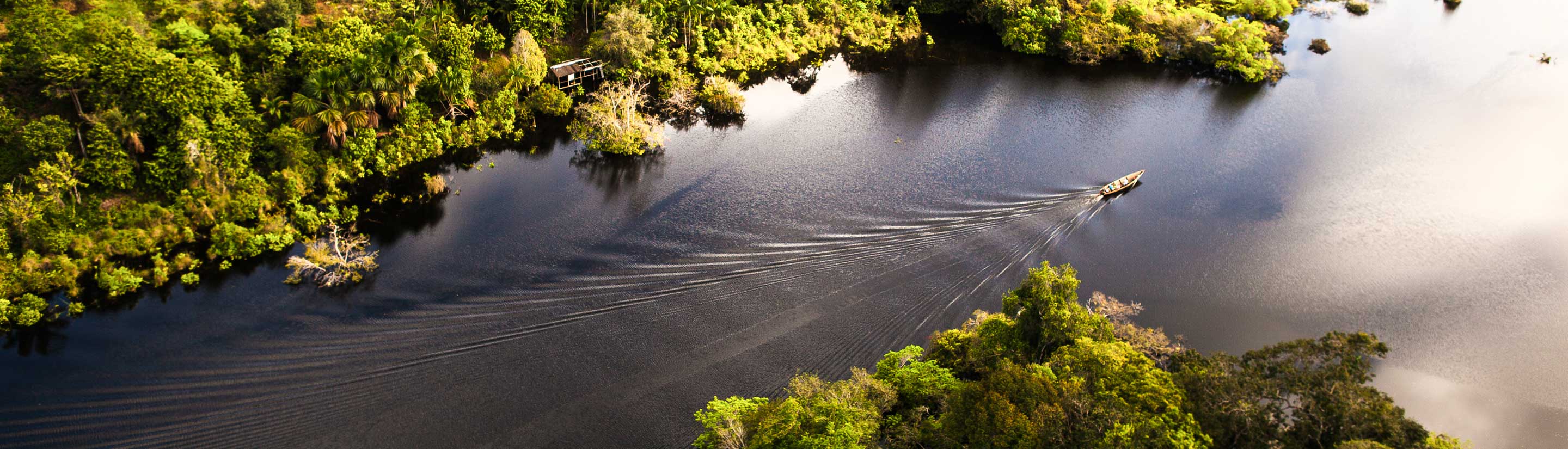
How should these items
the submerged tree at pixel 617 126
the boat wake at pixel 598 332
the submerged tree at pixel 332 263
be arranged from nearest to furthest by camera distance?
the boat wake at pixel 598 332
the submerged tree at pixel 332 263
the submerged tree at pixel 617 126

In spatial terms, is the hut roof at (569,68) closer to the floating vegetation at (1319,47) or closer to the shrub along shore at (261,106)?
the shrub along shore at (261,106)

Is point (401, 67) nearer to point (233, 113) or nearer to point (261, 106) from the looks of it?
point (261, 106)

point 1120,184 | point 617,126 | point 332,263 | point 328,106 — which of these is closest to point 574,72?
point 617,126

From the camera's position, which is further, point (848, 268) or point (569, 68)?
point (569, 68)

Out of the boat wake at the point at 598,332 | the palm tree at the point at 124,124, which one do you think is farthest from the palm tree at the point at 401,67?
the boat wake at the point at 598,332

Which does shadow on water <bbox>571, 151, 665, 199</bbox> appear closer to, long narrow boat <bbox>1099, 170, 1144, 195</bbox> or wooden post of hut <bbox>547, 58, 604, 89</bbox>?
wooden post of hut <bbox>547, 58, 604, 89</bbox>

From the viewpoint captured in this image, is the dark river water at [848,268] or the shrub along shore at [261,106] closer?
the dark river water at [848,268]

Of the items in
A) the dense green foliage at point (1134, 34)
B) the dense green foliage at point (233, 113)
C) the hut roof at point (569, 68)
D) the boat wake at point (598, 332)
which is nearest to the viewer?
the boat wake at point (598, 332)

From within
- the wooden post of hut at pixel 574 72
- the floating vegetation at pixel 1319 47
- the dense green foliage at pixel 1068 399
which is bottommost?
the dense green foliage at pixel 1068 399
